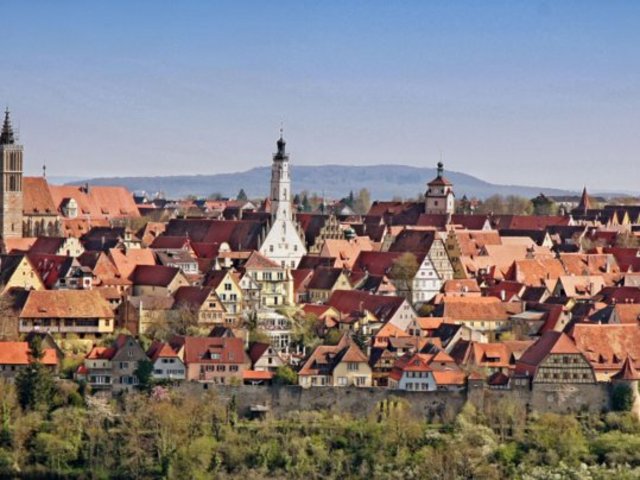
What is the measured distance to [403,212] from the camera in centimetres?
9856

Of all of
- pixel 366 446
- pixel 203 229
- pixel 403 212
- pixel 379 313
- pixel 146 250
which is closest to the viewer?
pixel 366 446

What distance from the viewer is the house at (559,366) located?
49.8 metres

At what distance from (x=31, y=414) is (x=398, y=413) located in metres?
10.3

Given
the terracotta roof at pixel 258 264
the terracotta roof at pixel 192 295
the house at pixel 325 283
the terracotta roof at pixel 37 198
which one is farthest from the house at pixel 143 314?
the terracotta roof at pixel 37 198

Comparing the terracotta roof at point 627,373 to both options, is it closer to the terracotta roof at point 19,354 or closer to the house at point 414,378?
the house at point 414,378

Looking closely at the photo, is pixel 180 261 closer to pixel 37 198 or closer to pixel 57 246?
pixel 57 246

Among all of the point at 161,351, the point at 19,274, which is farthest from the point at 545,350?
the point at 19,274

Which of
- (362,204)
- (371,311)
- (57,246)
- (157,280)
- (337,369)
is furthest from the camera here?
(362,204)

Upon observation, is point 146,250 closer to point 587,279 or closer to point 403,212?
point 587,279

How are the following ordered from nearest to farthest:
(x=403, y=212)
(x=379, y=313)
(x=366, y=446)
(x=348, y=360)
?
(x=366, y=446)
(x=348, y=360)
(x=379, y=313)
(x=403, y=212)

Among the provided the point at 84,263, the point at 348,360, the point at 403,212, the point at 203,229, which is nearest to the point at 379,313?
the point at 348,360

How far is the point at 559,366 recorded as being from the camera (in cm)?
4997

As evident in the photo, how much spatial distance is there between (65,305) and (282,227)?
795 inches

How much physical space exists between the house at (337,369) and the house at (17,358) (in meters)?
7.30
